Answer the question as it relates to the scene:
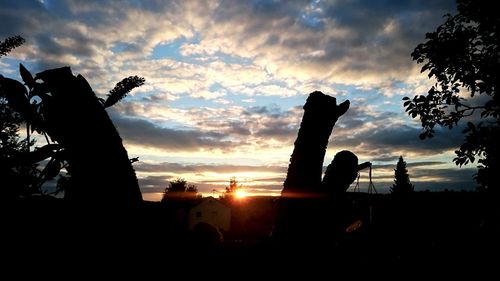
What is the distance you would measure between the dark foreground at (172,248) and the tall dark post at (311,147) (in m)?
0.46

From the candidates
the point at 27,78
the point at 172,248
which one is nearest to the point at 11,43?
the point at 27,78

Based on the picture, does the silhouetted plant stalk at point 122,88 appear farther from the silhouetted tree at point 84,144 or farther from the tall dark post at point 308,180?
the tall dark post at point 308,180

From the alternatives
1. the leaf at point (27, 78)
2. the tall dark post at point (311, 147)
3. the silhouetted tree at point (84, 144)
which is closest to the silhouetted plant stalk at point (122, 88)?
the silhouetted tree at point (84, 144)

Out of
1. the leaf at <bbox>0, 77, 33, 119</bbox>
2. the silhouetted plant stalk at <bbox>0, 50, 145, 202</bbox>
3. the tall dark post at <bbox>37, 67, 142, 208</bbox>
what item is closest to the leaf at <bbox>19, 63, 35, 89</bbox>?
the leaf at <bbox>0, 77, 33, 119</bbox>

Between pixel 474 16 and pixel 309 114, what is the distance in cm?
876

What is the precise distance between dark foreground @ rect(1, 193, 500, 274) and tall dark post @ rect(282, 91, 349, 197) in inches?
18.0

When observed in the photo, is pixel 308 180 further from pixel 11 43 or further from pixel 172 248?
pixel 11 43

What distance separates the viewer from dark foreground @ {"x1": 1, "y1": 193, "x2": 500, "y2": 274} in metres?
1.54

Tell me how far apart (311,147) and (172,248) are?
1.30 m

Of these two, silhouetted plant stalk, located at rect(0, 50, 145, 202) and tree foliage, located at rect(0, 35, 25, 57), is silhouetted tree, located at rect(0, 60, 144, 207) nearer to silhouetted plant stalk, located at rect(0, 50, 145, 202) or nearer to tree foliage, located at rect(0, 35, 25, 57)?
silhouetted plant stalk, located at rect(0, 50, 145, 202)

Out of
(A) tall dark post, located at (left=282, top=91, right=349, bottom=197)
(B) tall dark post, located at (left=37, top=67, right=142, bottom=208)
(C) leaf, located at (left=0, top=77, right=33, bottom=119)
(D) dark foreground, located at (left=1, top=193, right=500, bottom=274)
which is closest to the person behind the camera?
(D) dark foreground, located at (left=1, top=193, right=500, bottom=274)

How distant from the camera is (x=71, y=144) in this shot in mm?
1661

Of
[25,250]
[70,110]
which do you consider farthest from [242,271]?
[70,110]

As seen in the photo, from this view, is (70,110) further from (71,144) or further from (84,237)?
(84,237)
